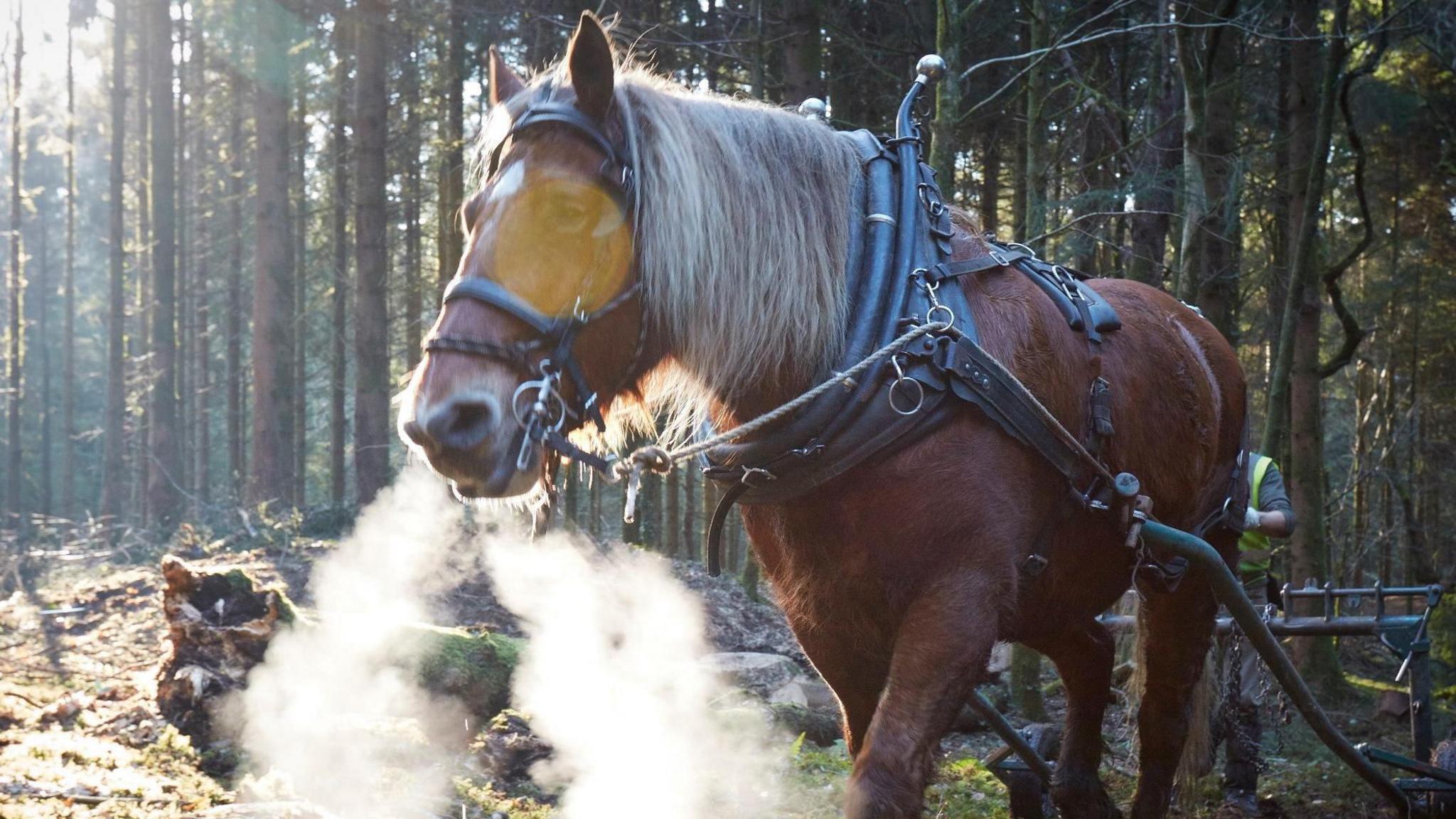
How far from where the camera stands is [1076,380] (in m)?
2.96

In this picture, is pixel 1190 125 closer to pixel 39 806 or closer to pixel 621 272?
pixel 621 272

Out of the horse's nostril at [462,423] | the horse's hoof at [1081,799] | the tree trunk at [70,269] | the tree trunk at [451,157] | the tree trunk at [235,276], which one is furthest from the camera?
the tree trunk at [70,269]

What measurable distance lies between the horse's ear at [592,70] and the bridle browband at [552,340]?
1.3 inches

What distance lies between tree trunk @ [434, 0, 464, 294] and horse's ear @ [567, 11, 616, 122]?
12.1 meters

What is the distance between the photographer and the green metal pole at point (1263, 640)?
3162mm

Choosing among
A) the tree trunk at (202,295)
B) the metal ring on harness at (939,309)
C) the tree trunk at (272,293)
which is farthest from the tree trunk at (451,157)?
the metal ring on harness at (939,309)

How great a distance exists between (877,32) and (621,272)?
10.2 metres

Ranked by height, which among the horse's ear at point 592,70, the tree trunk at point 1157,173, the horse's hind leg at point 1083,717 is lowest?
the horse's hind leg at point 1083,717

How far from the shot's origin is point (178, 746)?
5.11 metres

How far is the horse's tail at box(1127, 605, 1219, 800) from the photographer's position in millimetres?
4422

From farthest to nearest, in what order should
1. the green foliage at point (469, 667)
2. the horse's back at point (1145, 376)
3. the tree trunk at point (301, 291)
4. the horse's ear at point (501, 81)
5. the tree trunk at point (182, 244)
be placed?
the tree trunk at point (182, 244) → the tree trunk at point (301, 291) → the green foliage at point (469, 667) → the horse's back at point (1145, 376) → the horse's ear at point (501, 81)

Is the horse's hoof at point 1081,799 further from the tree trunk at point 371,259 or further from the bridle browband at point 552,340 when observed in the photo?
the tree trunk at point 371,259

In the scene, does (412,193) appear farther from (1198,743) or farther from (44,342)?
(44,342)

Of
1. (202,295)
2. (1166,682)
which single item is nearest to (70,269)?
(202,295)
